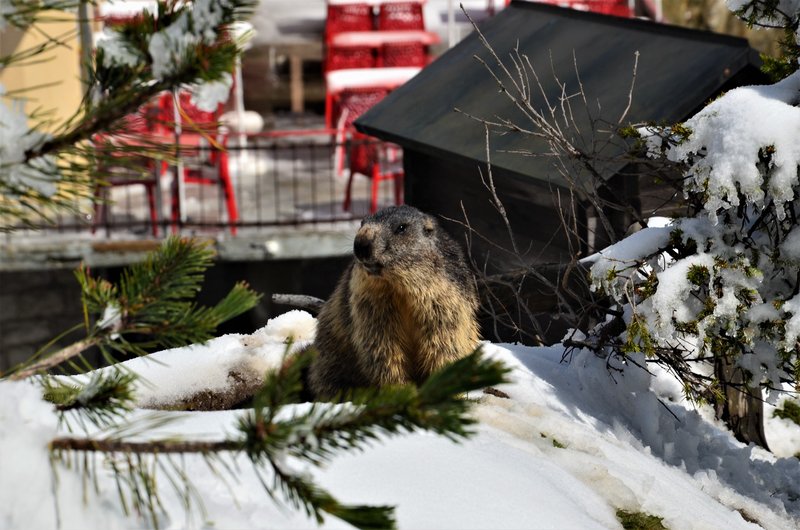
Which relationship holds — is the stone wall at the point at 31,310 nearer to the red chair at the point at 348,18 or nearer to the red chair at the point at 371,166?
the red chair at the point at 371,166

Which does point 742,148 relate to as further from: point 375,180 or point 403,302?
point 375,180

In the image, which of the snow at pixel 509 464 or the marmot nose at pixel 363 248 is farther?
the marmot nose at pixel 363 248

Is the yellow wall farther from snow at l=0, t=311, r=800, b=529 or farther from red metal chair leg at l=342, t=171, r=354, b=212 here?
snow at l=0, t=311, r=800, b=529

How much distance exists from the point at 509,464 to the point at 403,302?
1331 millimetres

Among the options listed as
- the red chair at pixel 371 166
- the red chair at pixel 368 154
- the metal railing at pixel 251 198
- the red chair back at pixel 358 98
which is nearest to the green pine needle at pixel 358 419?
the metal railing at pixel 251 198

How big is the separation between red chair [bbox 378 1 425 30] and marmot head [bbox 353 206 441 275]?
1069 centimetres

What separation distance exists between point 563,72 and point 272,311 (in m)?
6.02

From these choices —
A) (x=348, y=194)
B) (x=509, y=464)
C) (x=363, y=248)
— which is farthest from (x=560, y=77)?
(x=348, y=194)

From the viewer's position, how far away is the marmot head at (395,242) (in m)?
4.86

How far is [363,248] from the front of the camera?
4.84m

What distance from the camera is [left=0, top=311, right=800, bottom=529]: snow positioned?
8.77ft

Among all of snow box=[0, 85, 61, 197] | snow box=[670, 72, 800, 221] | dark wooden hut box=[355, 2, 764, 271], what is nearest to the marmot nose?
dark wooden hut box=[355, 2, 764, 271]

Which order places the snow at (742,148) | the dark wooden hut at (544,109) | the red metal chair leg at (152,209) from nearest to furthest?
the snow at (742,148)
the dark wooden hut at (544,109)
the red metal chair leg at (152,209)

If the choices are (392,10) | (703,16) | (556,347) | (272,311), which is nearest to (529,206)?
(556,347)
